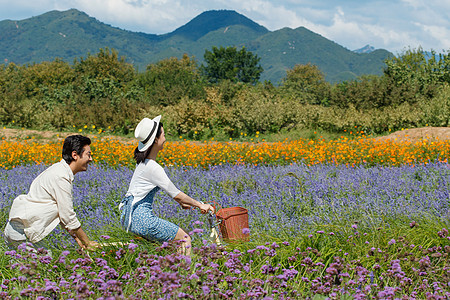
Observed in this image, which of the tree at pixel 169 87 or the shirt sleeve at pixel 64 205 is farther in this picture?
the tree at pixel 169 87

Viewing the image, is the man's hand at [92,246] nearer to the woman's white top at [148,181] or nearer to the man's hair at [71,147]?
the woman's white top at [148,181]

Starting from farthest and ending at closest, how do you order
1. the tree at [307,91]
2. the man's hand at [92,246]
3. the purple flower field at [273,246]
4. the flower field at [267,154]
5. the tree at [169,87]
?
1. the tree at [307,91]
2. the tree at [169,87]
3. the flower field at [267,154]
4. the man's hand at [92,246]
5. the purple flower field at [273,246]

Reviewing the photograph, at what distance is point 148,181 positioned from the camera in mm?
3344

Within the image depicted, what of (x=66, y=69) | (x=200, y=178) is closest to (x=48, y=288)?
(x=200, y=178)

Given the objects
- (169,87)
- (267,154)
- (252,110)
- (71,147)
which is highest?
(169,87)

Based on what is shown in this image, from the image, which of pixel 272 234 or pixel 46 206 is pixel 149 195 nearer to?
pixel 46 206

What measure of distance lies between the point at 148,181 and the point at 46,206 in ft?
2.56

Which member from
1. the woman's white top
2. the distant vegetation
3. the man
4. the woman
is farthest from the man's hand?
the distant vegetation

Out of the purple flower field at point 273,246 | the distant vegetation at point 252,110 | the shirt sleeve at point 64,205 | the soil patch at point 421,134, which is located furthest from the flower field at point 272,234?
the distant vegetation at point 252,110

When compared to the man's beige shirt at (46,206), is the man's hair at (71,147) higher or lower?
higher

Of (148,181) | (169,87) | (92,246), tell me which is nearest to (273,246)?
(148,181)

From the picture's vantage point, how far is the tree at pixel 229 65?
Answer: 5484 cm

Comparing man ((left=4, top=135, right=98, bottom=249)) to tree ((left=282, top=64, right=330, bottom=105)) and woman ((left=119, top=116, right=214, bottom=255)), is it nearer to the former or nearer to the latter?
woman ((left=119, top=116, right=214, bottom=255))

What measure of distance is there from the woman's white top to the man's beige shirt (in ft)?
1.63
